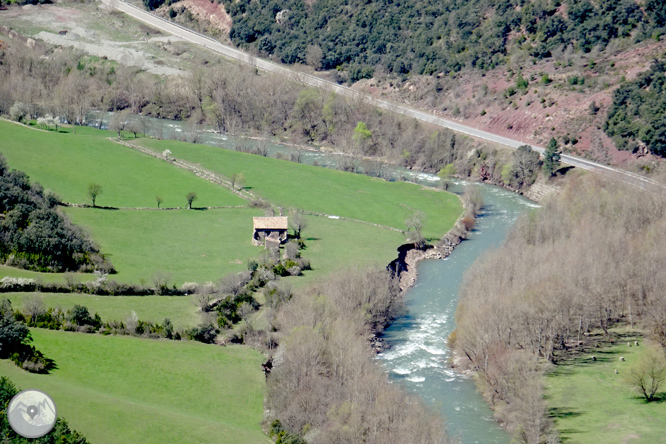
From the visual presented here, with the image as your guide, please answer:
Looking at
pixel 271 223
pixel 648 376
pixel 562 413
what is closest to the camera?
pixel 562 413

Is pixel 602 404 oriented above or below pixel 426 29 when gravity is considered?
below

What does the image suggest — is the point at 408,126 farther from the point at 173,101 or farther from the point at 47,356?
the point at 47,356

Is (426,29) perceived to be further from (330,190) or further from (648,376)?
(648,376)

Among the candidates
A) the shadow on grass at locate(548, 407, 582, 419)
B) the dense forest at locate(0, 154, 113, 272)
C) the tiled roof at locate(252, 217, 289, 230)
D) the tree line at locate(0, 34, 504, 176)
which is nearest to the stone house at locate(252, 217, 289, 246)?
the tiled roof at locate(252, 217, 289, 230)

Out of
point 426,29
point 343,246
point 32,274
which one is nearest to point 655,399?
point 343,246

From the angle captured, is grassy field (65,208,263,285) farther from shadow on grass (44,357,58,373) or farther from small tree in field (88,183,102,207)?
shadow on grass (44,357,58,373)

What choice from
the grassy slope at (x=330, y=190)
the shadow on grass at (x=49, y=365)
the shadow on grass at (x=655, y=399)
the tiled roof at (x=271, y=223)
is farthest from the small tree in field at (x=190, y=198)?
the shadow on grass at (x=655, y=399)
